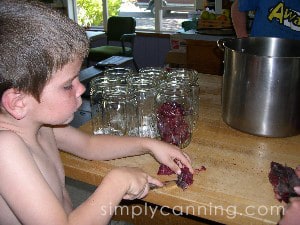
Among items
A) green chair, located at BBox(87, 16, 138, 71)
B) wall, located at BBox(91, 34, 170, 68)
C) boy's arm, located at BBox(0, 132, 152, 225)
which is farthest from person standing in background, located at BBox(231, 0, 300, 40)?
wall, located at BBox(91, 34, 170, 68)

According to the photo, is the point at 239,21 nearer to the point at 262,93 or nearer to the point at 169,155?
the point at 262,93

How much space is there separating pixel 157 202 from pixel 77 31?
0.40 meters

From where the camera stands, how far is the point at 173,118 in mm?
863

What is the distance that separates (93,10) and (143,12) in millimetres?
772

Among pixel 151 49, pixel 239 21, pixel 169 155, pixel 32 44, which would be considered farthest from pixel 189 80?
pixel 151 49

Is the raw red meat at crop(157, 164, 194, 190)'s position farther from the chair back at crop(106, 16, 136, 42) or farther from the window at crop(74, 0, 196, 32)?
the chair back at crop(106, 16, 136, 42)

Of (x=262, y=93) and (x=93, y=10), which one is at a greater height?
(x=93, y=10)

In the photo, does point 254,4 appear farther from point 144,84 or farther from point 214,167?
point 214,167

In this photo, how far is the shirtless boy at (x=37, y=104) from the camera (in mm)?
607

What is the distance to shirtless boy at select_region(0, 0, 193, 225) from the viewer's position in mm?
607

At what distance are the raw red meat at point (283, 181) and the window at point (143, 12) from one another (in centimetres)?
333

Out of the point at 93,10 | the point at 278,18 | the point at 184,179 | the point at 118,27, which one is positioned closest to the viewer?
the point at 184,179

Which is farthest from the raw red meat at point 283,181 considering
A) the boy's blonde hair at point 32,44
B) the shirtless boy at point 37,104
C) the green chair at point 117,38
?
the green chair at point 117,38


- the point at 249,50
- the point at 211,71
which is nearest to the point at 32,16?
the point at 249,50
